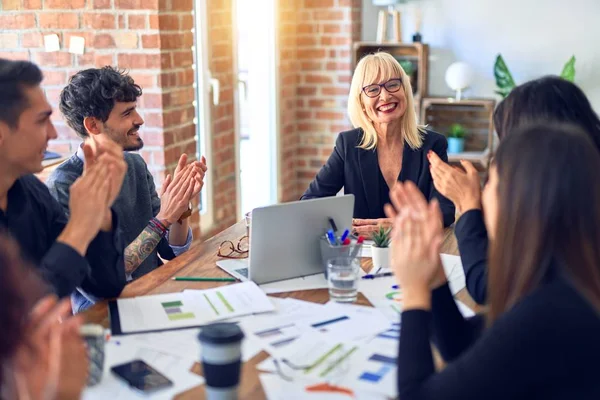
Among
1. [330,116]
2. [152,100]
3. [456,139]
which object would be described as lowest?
[456,139]

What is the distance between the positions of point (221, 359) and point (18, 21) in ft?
8.78

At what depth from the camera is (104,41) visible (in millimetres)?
3410

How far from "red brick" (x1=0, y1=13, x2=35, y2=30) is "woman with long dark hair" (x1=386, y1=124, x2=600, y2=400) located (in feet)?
8.92

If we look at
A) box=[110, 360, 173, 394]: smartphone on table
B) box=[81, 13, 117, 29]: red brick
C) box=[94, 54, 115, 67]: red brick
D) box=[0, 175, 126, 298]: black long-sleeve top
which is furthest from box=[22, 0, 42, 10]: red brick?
box=[110, 360, 173, 394]: smartphone on table

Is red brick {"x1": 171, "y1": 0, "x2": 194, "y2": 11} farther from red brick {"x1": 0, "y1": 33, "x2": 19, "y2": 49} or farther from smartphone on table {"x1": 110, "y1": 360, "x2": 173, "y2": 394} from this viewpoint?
smartphone on table {"x1": 110, "y1": 360, "x2": 173, "y2": 394}

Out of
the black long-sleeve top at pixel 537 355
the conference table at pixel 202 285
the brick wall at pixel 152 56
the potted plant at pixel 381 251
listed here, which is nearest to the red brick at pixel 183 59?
the brick wall at pixel 152 56

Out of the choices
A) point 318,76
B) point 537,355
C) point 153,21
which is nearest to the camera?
point 537,355

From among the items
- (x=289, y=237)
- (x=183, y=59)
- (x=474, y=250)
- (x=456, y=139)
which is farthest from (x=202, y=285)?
(x=456, y=139)

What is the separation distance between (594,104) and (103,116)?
3287 mm

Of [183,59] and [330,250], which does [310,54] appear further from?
[330,250]

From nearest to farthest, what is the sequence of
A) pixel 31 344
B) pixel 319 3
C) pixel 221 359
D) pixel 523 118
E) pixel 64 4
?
pixel 31 344
pixel 221 359
pixel 523 118
pixel 64 4
pixel 319 3

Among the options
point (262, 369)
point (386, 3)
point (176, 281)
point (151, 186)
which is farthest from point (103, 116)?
point (386, 3)

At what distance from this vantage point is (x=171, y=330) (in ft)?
5.52

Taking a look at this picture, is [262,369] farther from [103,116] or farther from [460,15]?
[460,15]
